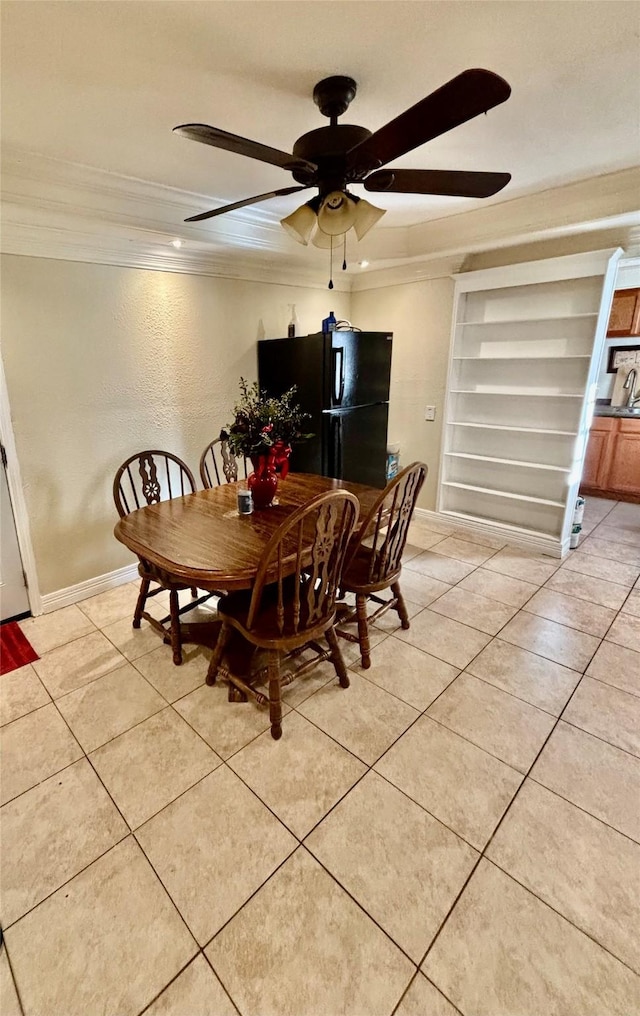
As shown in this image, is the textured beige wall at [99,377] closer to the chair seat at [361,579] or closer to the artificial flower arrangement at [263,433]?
the artificial flower arrangement at [263,433]

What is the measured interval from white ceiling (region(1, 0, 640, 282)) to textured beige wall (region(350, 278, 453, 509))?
143 centimetres

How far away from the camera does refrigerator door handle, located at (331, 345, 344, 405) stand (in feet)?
10.2

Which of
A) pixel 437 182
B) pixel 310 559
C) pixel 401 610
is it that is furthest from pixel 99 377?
pixel 401 610

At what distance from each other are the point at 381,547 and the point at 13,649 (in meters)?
2.08

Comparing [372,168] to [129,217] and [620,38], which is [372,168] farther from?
[129,217]

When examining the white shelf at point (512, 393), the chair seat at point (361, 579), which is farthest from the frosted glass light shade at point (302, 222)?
the white shelf at point (512, 393)

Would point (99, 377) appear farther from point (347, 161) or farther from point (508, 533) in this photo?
point (508, 533)

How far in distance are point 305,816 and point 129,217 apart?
3.17 m

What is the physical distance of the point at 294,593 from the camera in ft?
5.63

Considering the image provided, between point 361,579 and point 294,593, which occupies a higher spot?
point 294,593

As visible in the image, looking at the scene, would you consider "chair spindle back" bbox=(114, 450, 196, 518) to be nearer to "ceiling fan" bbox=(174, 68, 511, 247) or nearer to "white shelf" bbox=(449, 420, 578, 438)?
"ceiling fan" bbox=(174, 68, 511, 247)

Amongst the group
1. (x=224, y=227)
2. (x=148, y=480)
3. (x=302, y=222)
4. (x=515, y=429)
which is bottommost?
(x=148, y=480)

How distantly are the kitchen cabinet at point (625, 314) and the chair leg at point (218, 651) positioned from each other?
4.89 m

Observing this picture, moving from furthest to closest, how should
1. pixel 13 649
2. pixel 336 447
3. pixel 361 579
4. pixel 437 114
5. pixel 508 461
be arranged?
pixel 508 461, pixel 336 447, pixel 13 649, pixel 361 579, pixel 437 114
